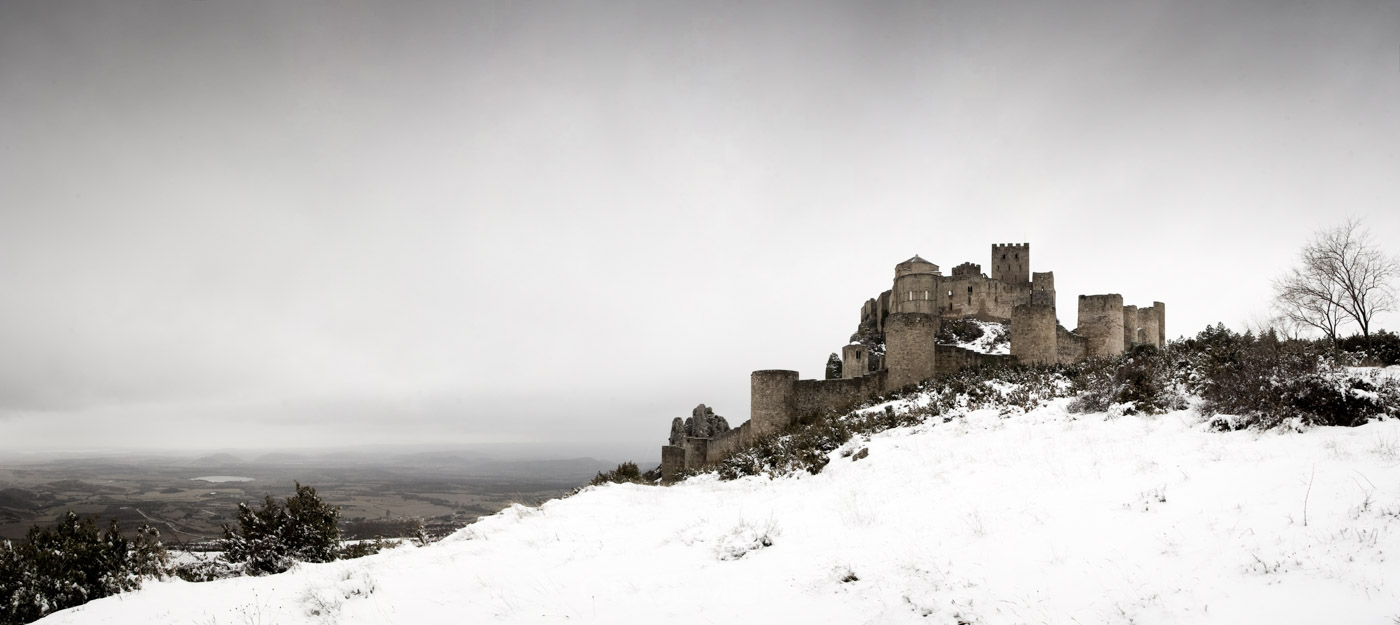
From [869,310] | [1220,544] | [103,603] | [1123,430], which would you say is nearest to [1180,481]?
[1220,544]

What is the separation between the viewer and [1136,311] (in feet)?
101

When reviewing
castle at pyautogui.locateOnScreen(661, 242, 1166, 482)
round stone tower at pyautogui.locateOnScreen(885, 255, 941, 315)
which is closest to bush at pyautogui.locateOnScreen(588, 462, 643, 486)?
castle at pyautogui.locateOnScreen(661, 242, 1166, 482)

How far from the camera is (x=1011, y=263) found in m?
44.8

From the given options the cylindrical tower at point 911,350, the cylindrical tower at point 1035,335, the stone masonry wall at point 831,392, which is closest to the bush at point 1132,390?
the cylindrical tower at point 1035,335

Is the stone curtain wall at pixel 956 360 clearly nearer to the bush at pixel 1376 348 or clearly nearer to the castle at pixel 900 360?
the castle at pixel 900 360

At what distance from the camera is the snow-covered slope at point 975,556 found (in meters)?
4.74

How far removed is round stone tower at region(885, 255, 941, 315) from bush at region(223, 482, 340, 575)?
3611 centimetres

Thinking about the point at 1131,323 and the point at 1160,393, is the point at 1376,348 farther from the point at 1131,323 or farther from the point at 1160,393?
the point at 1131,323

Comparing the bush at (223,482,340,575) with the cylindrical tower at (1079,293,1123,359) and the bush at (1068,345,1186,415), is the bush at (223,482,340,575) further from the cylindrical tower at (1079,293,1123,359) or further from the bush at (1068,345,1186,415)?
the cylindrical tower at (1079,293,1123,359)

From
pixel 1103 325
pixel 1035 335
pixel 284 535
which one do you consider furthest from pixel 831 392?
pixel 284 535

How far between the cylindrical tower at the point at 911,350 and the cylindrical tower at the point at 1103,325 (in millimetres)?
9390

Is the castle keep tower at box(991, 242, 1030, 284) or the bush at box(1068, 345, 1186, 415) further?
the castle keep tower at box(991, 242, 1030, 284)

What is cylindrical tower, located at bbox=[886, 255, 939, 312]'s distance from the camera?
39969mm

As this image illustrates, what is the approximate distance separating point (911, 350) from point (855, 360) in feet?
19.0
